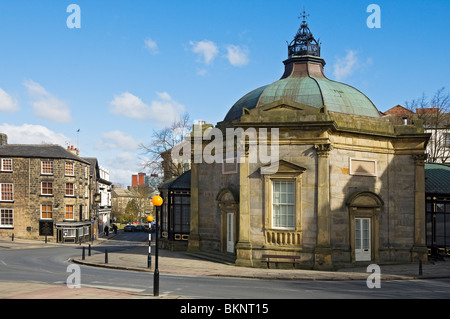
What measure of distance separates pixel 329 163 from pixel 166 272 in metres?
10.2

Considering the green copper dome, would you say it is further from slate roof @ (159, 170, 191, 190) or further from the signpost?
the signpost

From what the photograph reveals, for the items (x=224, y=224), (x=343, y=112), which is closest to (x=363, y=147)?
(x=343, y=112)

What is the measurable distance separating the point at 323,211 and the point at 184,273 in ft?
25.3

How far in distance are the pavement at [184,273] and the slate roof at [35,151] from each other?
21128 millimetres

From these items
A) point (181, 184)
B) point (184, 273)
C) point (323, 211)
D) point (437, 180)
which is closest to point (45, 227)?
point (181, 184)

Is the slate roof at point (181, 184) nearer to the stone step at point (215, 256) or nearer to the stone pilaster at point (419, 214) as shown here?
the stone step at point (215, 256)

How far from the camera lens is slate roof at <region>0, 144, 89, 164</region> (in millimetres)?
46688

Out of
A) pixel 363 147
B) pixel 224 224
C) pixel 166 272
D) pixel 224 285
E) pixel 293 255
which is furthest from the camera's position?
pixel 224 224

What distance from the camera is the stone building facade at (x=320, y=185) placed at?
77.6 feet

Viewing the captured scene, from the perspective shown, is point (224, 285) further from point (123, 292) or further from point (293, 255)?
point (293, 255)

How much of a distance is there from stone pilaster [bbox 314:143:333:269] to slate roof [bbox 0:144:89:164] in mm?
32171

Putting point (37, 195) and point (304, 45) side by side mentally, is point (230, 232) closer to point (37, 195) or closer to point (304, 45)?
point (304, 45)

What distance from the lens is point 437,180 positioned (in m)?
30.0
